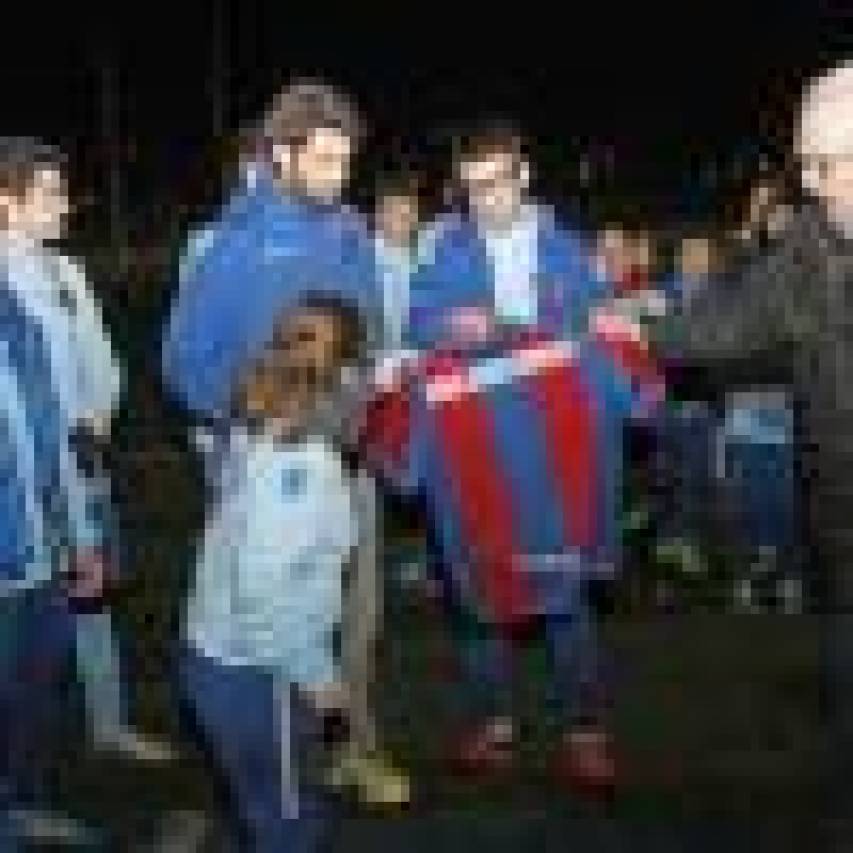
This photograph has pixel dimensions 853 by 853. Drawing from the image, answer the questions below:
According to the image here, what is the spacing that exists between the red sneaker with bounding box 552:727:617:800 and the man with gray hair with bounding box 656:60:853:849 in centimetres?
169

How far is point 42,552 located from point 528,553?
100 centimetres

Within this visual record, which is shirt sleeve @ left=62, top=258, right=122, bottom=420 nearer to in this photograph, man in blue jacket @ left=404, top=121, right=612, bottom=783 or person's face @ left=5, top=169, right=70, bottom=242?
person's face @ left=5, top=169, right=70, bottom=242

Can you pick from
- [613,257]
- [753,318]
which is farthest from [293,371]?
[613,257]

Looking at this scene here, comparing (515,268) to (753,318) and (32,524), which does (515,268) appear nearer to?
(32,524)

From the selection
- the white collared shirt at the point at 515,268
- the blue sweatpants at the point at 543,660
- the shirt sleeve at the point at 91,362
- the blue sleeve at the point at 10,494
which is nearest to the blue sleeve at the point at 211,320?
the shirt sleeve at the point at 91,362

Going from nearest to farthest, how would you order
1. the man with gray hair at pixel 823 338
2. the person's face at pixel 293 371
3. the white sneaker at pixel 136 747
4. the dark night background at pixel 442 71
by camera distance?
the man with gray hair at pixel 823 338
the person's face at pixel 293 371
the white sneaker at pixel 136 747
the dark night background at pixel 442 71

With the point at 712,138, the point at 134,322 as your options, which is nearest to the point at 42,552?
the point at 134,322

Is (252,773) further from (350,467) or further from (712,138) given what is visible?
(712,138)

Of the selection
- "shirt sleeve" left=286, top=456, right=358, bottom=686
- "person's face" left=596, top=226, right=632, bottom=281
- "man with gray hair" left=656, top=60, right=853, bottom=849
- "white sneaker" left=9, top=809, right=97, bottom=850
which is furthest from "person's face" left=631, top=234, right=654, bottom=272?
"man with gray hair" left=656, top=60, right=853, bottom=849

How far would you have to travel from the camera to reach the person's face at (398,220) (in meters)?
7.27

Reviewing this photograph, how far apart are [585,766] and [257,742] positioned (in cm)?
164

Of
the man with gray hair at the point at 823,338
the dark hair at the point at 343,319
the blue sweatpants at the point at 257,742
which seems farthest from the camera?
the dark hair at the point at 343,319

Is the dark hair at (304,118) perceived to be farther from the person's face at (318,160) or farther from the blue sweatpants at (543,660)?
the blue sweatpants at (543,660)

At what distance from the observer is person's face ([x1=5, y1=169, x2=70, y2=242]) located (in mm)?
6051
